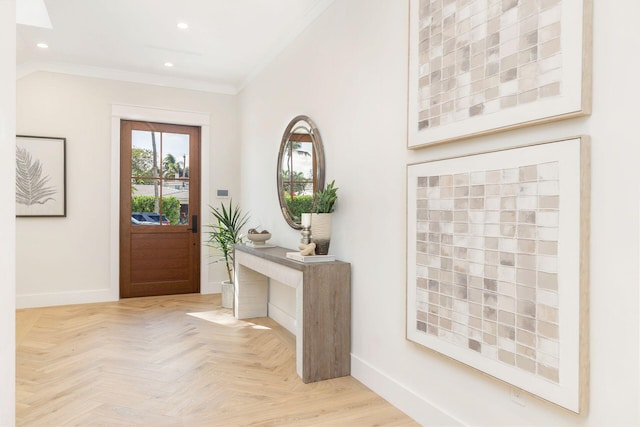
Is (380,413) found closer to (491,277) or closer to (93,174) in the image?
(491,277)

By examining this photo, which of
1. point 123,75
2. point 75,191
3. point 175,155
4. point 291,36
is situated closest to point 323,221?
point 291,36

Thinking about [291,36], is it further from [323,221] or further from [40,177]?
[40,177]

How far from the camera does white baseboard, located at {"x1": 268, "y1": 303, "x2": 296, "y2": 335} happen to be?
149 inches

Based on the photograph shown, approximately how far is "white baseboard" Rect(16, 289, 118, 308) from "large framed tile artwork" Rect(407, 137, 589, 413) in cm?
415

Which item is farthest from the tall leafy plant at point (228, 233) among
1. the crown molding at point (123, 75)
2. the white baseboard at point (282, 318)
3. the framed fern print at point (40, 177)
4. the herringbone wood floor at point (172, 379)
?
the framed fern print at point (40, 177)

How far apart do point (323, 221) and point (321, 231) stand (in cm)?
7

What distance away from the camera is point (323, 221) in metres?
2.91

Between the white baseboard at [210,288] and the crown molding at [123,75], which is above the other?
the crown molding at [123,75]

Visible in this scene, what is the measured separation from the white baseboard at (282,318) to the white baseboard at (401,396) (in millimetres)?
1093

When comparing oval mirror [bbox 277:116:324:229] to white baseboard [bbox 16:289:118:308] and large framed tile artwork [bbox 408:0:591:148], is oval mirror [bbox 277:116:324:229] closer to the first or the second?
large framed tile artwork [bbox 408:0:591:148]

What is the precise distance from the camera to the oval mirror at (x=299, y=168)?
3334 mm

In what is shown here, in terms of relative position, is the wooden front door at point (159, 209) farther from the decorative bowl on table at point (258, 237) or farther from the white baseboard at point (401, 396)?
the white baseboard at point (401, 396)

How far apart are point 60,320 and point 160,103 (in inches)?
107

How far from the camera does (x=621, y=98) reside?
1344 millimetres
